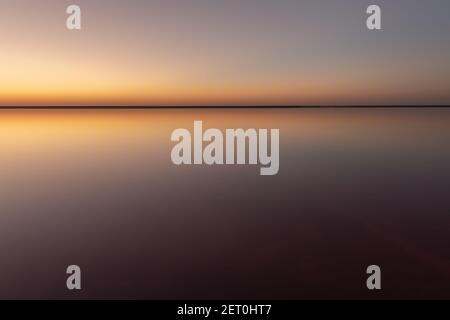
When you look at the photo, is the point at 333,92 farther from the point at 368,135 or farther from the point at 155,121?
the point at 155,121

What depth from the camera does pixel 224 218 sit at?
934mm

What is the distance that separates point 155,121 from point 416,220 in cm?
118

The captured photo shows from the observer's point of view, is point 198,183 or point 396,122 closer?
point 198,183

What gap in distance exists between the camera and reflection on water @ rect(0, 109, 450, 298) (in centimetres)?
73

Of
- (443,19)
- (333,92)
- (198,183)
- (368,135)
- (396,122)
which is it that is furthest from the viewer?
(333,92)

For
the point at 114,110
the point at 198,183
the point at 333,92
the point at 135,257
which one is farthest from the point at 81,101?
the point at 135,257

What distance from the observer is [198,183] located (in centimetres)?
115

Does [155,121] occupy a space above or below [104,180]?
above

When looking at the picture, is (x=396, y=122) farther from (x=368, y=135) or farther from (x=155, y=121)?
(x=155, y=121)

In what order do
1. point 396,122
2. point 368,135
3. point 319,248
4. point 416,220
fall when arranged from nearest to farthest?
point 319,248, point 416,220, point 368,135, point 396,122

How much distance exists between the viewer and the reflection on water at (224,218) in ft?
2.40

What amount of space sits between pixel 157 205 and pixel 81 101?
1.48 meters
